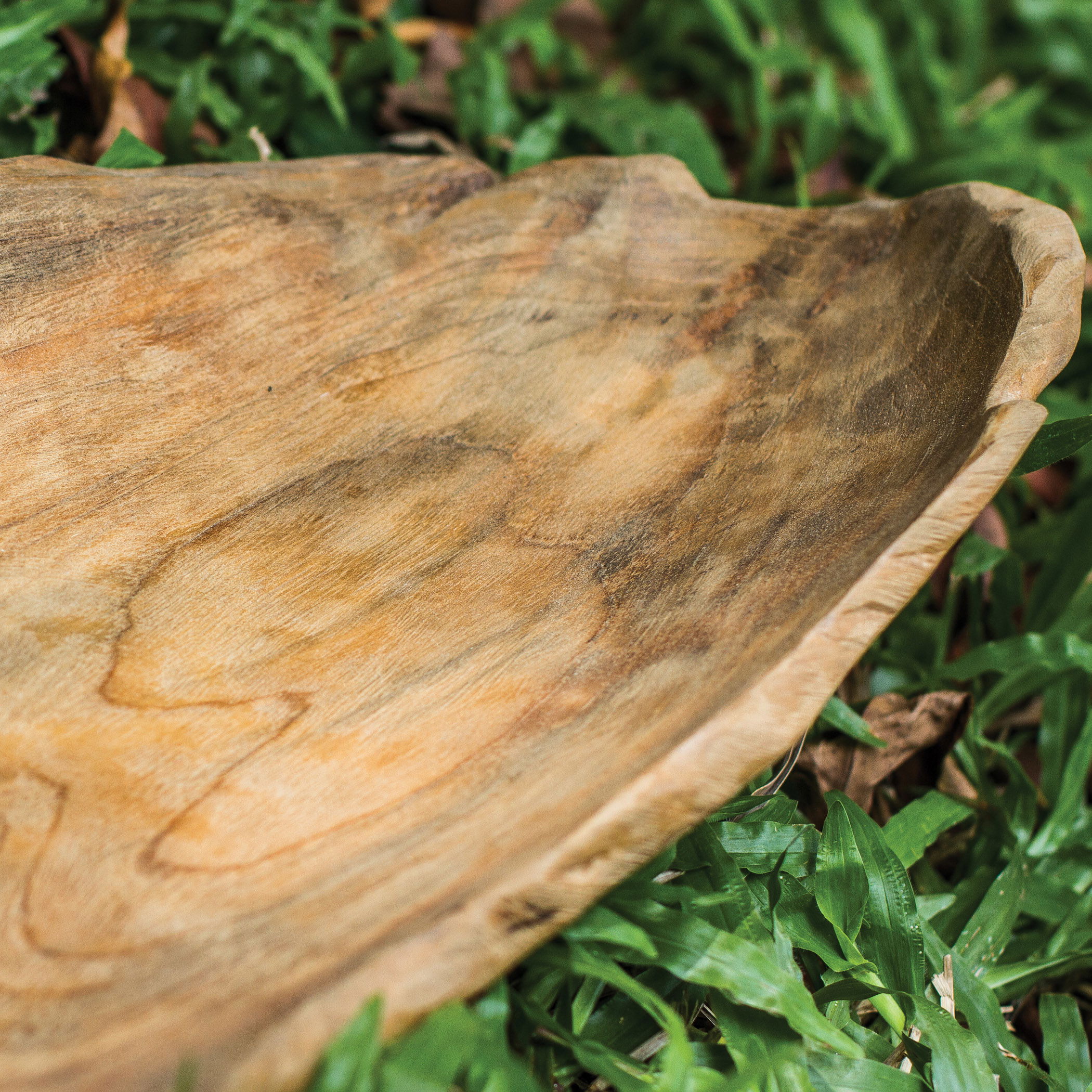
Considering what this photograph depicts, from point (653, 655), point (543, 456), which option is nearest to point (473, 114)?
point (543, 456)

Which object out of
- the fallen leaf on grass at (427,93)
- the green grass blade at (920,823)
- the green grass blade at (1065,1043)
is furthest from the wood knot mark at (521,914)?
the fallen leaf on grass at (427,93)

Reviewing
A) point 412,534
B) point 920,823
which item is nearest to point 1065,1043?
point 920,823

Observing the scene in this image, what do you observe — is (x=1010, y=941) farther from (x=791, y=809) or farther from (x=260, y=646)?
(x=260, y=646)

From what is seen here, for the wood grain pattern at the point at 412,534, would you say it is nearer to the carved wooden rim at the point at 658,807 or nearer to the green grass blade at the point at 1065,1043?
the carved wooden rim at the point at 658,807

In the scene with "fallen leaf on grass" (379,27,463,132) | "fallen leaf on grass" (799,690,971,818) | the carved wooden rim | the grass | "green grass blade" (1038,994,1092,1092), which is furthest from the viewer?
"fallen leaf on grass" (379,27,463,132)

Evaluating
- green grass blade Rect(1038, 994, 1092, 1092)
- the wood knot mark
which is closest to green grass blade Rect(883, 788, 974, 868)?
green grass blade Rect(1038, 994, 1092, 1092)

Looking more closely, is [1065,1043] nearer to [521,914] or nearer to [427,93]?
[521,914]

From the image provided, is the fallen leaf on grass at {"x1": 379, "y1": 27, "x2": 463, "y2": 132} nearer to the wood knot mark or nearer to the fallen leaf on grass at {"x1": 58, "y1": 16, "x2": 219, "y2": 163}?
the fallen leaf on grass at {"x1": 58, "y1": 16, "x2": 219, "y2": 163}
